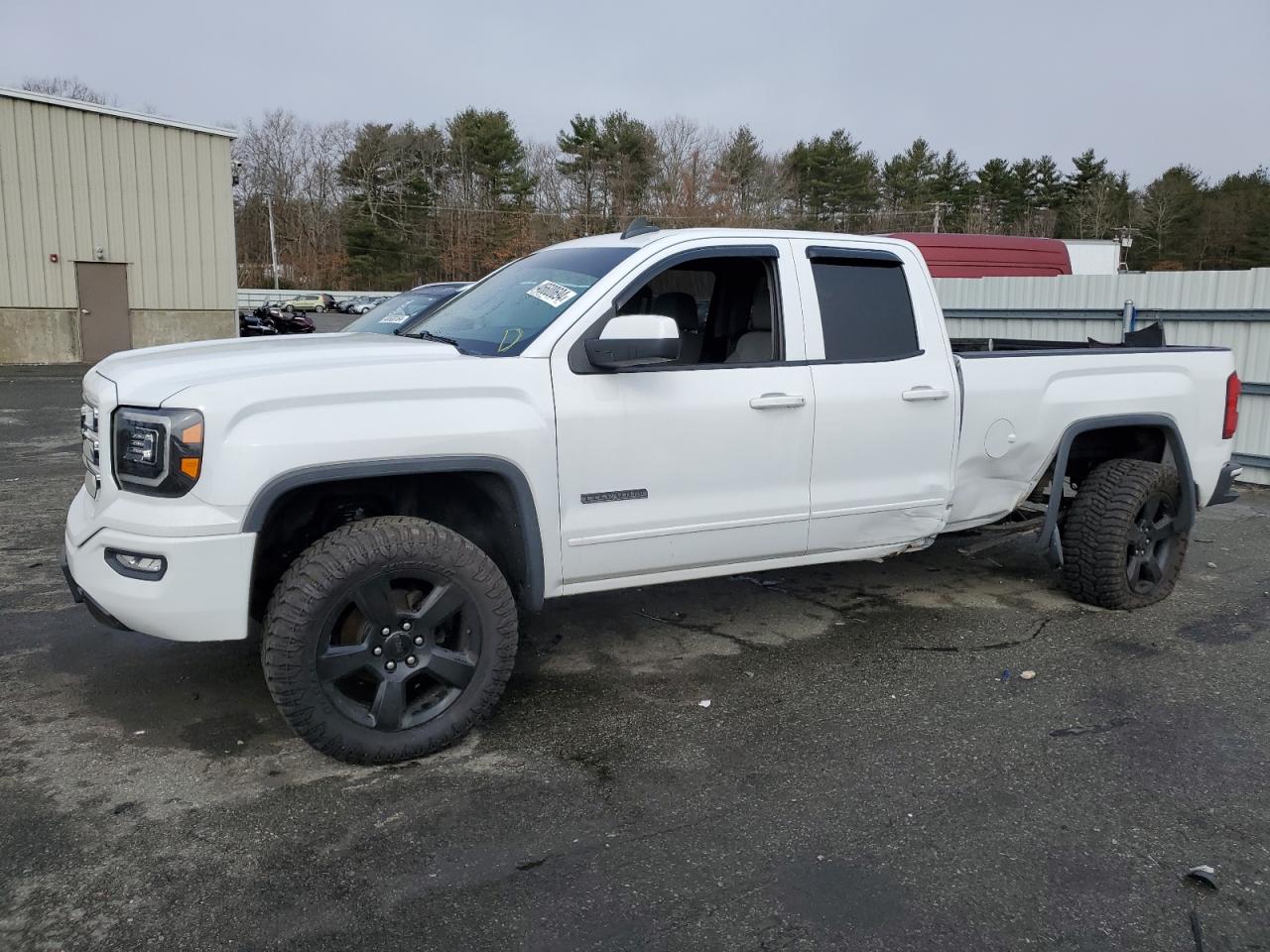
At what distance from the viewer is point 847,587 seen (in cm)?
587

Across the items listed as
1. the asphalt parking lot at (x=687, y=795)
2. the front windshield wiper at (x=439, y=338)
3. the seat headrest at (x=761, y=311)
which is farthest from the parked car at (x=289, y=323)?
the seat headrest at (x=761, y=311)

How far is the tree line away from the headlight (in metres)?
52.0

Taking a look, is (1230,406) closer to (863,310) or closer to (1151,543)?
(1151,543)

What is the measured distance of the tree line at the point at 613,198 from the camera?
58.1m

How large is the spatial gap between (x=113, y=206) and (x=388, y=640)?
77.2 ft

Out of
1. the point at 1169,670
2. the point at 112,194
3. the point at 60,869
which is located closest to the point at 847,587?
the point at 1169,670

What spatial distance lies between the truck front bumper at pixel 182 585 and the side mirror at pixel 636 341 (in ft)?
4.62

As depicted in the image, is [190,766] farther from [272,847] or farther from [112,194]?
[112,194]

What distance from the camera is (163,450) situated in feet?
10.3

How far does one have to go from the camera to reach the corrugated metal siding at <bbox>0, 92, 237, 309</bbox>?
21953mm

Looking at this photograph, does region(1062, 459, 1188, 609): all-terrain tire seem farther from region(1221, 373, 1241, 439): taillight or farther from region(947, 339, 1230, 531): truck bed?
region(1221, 373, 1241, 439): taillight

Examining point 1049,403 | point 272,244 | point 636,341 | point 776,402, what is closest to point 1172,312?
point 1049,403

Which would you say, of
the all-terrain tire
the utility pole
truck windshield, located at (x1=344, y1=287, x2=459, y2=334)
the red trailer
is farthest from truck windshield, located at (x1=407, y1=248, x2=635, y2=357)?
the utility pole

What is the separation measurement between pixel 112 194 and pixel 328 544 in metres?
23.4
